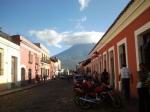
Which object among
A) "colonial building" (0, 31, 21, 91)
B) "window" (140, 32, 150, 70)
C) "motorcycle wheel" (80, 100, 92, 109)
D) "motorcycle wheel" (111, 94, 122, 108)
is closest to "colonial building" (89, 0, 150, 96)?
"window" (140, 32, 150, 70)

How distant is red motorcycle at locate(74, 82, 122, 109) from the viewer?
821cm

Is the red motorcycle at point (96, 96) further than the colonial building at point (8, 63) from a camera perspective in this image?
No

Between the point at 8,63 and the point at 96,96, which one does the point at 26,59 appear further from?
the point at 96,96

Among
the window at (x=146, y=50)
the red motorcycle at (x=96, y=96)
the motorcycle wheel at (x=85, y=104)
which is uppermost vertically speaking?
the window at (x=146, y=50)

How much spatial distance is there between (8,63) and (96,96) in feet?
48.2

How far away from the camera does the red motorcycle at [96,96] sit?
8211 mm

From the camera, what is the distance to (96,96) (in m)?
8.44

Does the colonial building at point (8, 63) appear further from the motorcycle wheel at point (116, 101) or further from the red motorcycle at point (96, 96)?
the motorcycle wheel at point (116, 101)

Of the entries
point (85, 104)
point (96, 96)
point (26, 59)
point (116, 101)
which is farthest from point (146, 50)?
point (26, 59)

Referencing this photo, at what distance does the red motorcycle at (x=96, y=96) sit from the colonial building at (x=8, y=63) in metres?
12.6

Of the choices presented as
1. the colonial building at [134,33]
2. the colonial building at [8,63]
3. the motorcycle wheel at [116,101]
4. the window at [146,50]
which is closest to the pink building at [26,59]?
the colonial building at [8,63]

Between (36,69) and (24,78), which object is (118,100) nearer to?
(24,78)

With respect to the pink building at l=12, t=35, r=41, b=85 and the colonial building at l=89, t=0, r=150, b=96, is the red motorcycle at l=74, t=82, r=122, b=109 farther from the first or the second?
the pink building at l=12, t=35, r=41, b=85

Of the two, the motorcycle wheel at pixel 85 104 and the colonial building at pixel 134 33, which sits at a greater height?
the colonial building at pixel 134 33
